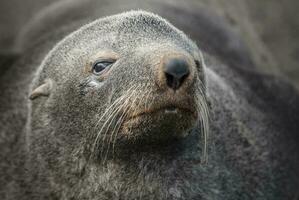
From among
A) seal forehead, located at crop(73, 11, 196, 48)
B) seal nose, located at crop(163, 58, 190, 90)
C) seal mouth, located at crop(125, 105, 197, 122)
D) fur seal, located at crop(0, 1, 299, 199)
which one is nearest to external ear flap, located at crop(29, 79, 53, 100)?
fur seal, located at crop(0, 1, 299, 199)

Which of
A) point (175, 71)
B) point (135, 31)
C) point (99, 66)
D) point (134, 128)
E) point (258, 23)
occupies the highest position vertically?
point (258, 23)

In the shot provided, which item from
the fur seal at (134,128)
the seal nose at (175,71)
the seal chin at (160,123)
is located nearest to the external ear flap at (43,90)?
the fur seal at (134,128)

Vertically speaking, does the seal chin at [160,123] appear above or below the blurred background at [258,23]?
below

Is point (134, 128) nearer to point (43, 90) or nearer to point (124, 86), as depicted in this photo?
point (124, 86)

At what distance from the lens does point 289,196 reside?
6.86 m

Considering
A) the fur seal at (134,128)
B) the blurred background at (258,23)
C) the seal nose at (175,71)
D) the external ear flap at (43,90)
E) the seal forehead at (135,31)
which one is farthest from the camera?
the blurred background at (258,23)

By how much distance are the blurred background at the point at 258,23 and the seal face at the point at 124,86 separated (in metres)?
4.11

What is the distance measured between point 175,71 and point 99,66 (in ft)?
2.82

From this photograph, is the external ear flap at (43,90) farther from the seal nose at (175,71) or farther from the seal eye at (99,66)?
the seal nose at (175,71)

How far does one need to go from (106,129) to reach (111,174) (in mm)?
387

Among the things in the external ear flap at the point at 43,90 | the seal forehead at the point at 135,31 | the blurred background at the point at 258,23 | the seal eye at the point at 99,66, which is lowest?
the seal eye at the point at 99,66

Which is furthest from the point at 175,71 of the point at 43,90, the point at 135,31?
the point at 43,90

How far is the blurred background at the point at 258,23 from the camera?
32.8ft

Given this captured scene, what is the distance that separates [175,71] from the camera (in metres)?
4.94
